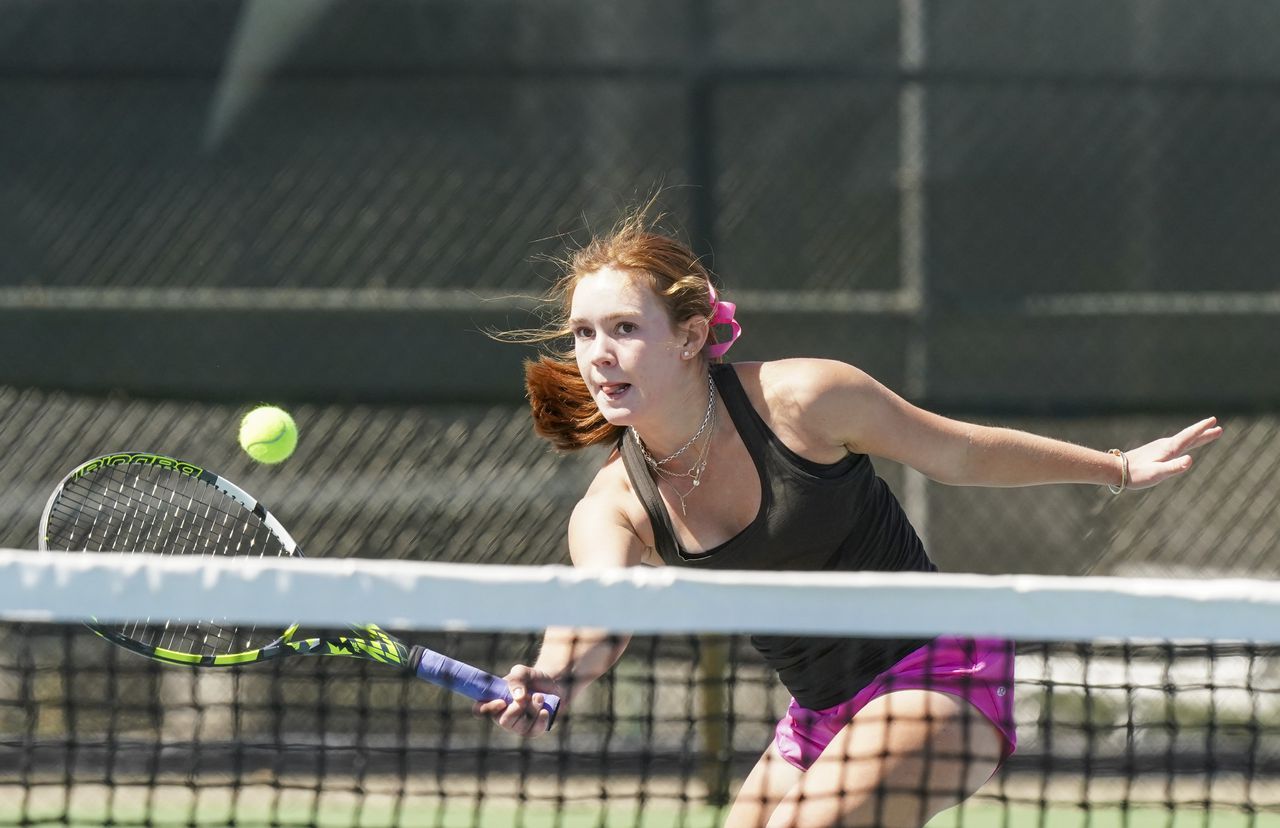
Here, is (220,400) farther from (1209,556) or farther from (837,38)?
(1209,556)

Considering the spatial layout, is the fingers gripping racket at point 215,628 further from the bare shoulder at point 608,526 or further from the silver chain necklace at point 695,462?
the silver chain necklace at point 695,462

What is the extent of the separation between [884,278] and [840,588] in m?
3.57

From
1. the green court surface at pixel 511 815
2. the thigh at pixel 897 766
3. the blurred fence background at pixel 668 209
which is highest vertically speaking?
the blurred fence background at pixel 668 209

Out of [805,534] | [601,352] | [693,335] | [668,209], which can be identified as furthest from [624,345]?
[668,209]

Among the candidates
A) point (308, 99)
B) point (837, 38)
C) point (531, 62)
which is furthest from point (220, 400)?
point (837, 38)

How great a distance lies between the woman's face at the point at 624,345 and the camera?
8.46ft

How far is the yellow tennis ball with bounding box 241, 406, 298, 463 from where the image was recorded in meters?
3.14

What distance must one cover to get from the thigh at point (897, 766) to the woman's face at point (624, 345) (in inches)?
23.6

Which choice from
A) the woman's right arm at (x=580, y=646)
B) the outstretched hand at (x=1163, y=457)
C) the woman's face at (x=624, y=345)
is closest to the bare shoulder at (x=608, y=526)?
the woman's right arm at (x=580, y=646)

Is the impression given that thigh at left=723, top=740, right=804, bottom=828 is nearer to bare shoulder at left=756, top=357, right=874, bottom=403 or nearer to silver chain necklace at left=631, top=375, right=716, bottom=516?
silver chain necklace at left=631, top=375, right=716, bottom=516

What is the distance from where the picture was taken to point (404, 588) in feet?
6.97

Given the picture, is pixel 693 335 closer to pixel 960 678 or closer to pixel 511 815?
pixel 960 678

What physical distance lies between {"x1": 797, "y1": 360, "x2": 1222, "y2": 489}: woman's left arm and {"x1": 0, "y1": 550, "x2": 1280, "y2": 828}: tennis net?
30cm

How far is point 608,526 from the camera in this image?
266 centimetres
